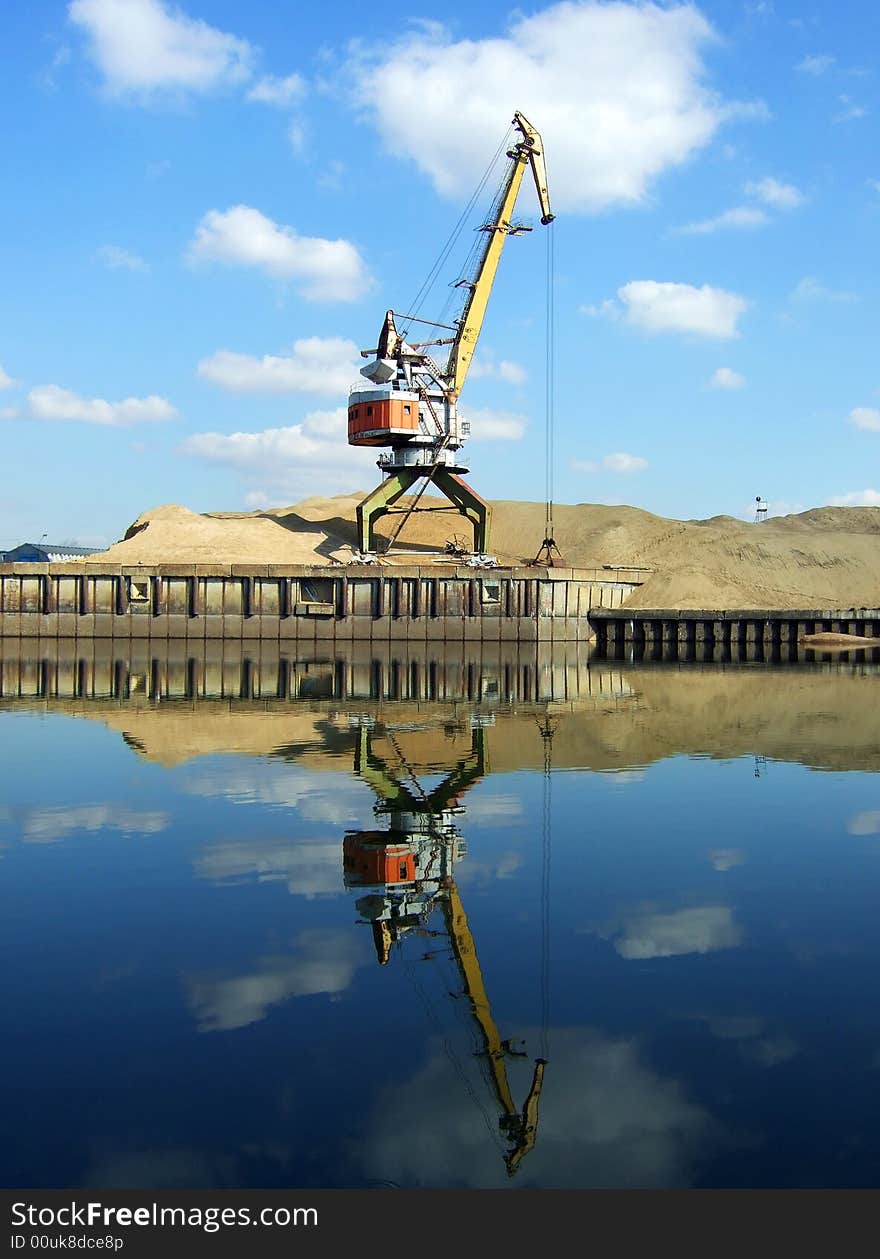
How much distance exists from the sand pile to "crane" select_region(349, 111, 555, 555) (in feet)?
20.0

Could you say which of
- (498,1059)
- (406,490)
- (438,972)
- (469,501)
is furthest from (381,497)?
(498,1059)

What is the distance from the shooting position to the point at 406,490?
7244 cm

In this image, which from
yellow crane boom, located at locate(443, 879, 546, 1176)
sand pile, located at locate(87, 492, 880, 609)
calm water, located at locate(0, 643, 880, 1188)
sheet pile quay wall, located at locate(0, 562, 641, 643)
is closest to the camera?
calm water, located at locate(0, 643, 880, 1188)

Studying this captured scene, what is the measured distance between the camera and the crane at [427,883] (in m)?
7.92

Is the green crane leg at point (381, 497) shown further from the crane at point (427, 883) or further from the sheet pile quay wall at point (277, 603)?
the crane at point (427, 883)

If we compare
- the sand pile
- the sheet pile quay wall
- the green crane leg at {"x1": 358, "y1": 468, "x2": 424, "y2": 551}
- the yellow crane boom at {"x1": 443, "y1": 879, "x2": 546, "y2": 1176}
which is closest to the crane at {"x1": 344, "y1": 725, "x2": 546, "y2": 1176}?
the yellow crane boom at {"x1": 443, "y1": 879, "x2": 546, "y2": 1176}

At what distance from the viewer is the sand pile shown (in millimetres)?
77000

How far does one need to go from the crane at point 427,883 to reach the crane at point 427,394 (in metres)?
49.4

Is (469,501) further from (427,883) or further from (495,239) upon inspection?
(427,883)

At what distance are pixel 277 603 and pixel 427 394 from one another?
1621cm

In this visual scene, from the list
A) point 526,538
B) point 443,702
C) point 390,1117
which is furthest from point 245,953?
point 526,538

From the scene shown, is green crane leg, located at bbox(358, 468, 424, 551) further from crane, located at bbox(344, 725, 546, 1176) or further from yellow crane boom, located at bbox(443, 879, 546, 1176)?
yellow crane boom, located at bbox(443, 879, 546, 1176)

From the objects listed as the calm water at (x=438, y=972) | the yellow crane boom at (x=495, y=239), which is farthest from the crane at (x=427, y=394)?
the calm water at (x=438, y=972)

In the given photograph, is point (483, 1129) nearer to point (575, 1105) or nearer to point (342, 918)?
point (575, 1105)
